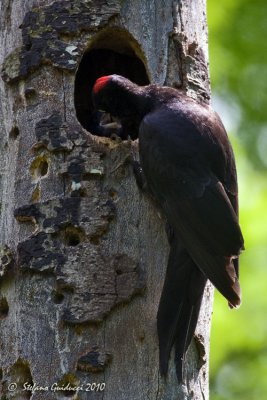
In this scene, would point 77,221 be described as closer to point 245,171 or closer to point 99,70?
point 99,70

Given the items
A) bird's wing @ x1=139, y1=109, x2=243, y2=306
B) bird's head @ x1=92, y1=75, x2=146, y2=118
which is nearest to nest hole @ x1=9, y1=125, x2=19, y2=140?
bird's head @ x1=92, y1=75, x2=146, y2=118

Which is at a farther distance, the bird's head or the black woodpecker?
the bird's head

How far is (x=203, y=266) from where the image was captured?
12.9 feet

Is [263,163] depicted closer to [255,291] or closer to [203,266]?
[255,291]

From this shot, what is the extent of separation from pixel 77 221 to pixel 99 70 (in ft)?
3.91

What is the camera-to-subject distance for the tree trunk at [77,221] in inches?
156

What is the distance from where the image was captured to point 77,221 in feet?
13.4

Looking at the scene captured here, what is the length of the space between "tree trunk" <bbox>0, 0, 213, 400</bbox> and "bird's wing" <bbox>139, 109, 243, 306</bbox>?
0.36ft

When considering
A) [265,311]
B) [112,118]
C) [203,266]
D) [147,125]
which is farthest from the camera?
[265,311]

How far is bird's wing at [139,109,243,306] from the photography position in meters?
3.96

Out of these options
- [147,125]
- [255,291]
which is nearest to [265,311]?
[255,291]

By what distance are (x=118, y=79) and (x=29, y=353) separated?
1290 mm
